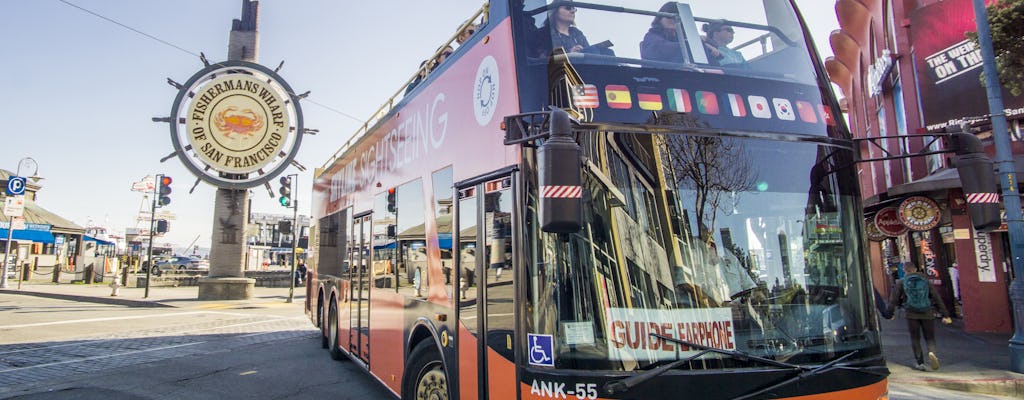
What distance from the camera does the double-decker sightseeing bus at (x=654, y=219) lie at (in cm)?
Result: 310

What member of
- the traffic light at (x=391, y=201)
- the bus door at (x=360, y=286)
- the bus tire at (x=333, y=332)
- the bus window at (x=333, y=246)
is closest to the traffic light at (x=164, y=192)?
the bus window at (x=333, y=246)

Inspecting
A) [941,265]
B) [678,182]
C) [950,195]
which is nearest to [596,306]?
[678,182]

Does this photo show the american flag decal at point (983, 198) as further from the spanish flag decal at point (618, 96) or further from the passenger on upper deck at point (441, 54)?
the passenger on upper deck at point (441, 54)

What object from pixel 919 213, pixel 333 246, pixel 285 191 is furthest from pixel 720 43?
pixel 285 191

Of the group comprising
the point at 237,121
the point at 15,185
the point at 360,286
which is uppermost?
the point at 237,121

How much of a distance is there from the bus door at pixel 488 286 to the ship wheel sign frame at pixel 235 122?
1994 centimetres

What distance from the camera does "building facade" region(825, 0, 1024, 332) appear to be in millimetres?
13078

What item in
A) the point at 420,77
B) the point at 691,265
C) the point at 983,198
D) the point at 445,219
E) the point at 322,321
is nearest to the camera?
the point at 691,265

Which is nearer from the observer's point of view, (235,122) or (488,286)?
(488,286)

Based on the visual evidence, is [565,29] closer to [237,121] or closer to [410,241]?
[410,241]

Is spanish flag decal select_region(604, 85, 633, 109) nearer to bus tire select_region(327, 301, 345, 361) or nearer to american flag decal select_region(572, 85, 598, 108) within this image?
american flag decal select_region(572, 85, 598, 108)

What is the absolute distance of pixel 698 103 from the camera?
141 inches

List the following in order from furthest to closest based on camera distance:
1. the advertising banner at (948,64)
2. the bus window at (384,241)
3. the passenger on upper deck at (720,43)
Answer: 1. the advertising banner at (948,64)
2. the bus window at (384,241)
3. the passenger on upper deck at (720,43)

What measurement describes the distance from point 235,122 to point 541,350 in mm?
21702
